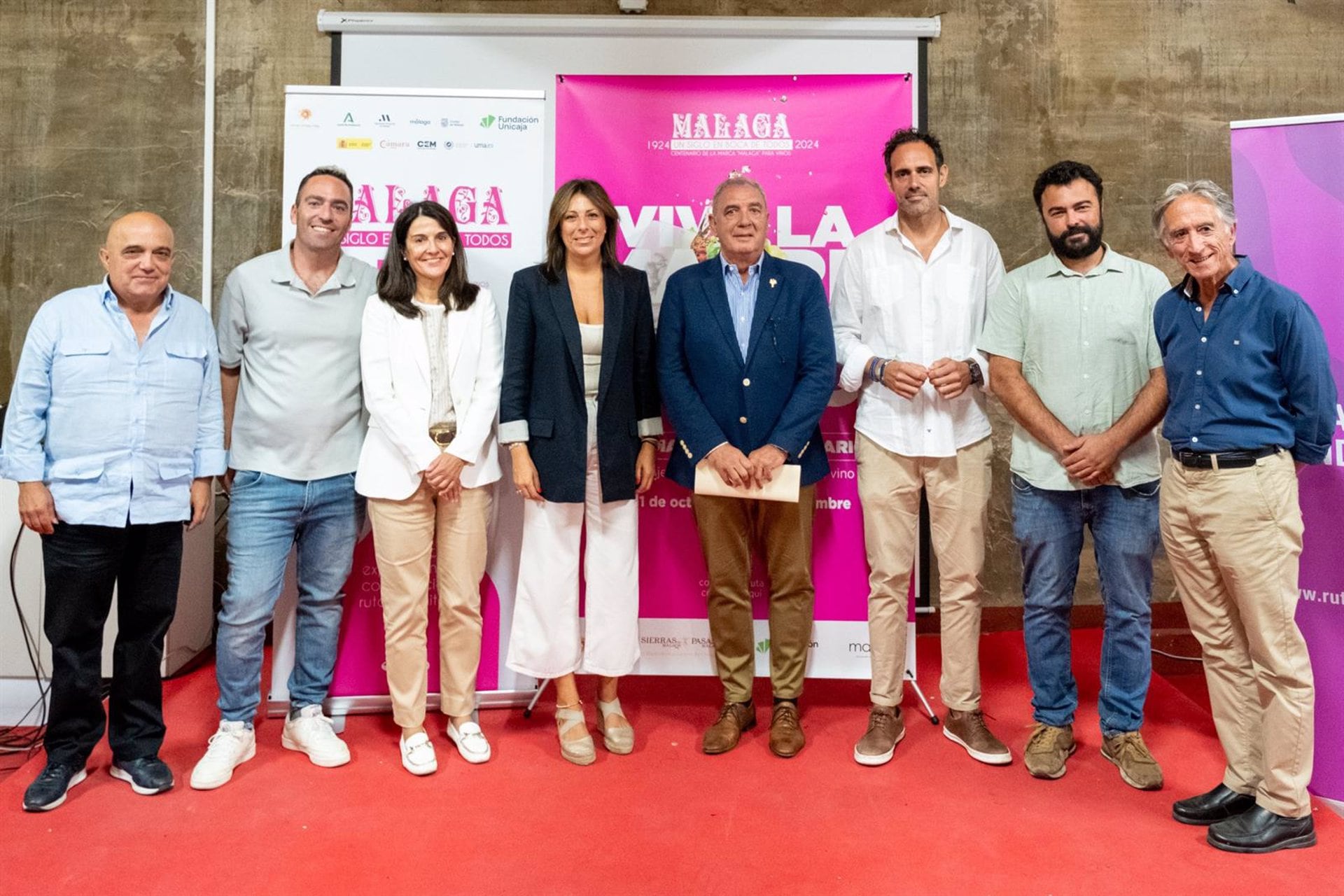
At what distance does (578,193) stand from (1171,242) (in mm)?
1700

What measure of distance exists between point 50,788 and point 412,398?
1479 millimetres

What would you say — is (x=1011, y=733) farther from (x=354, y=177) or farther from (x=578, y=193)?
(x=354, y=177)

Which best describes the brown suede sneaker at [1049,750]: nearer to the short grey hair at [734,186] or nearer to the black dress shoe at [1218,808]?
the black dress shoe at [1218,808]

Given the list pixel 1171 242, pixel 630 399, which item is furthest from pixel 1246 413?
pixel 630 399

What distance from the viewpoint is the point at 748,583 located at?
3.05 m

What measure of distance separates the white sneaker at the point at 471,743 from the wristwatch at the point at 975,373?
194 cm

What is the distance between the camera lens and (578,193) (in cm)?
285

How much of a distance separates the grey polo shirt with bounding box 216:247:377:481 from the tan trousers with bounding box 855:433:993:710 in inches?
67.0

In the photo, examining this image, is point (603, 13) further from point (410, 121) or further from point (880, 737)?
point (880, 737)

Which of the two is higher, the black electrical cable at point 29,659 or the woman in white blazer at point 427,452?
the woman in white blazer at point 427,452

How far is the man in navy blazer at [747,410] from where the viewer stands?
2.87 metres

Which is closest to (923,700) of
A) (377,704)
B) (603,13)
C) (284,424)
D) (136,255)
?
(377,704)

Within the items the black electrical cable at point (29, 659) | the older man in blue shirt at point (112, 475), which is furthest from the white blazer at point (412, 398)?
the black electrical cable at point (29, 659)

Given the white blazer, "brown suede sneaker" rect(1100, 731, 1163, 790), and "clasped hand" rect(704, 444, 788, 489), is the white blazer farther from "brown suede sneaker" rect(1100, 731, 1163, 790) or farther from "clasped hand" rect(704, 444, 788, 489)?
"brown suede sneaker" rect(1100, 731, 1163, 790)
